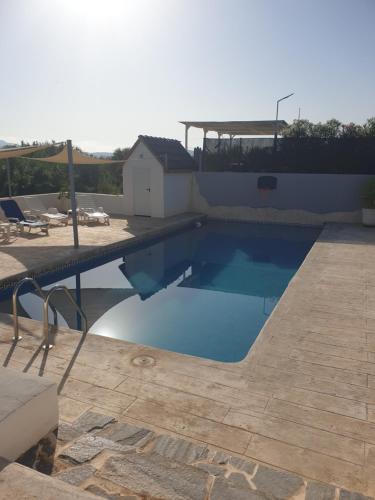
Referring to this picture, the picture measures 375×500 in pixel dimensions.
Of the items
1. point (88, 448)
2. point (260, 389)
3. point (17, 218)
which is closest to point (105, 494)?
point (88, 448)

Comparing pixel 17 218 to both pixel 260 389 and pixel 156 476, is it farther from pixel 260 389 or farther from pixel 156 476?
pixel 156 476

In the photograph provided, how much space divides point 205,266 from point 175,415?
7.93m

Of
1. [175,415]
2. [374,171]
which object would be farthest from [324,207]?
[175,415]

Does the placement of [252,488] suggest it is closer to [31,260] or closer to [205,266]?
[31,260]

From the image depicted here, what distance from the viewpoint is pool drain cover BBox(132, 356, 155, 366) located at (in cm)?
452

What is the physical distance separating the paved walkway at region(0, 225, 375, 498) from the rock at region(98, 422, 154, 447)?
21 centimetres

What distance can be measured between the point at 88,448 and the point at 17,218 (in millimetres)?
11217

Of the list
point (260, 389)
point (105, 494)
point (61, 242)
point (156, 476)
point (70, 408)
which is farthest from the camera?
point (61, 242)

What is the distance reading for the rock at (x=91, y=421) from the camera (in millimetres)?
3258

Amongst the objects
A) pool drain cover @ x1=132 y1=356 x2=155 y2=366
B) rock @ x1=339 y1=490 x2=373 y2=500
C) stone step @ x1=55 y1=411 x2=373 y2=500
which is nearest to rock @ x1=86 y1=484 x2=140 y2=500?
stone step @ x1=55 y1=411 x2=373 y2=500

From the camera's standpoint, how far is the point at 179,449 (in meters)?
3.02

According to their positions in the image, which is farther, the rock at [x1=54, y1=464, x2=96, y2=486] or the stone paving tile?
the stone paving tile

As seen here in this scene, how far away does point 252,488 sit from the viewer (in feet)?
8.49

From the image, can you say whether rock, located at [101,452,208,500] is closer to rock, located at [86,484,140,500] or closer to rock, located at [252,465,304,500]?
rock, located at [86,484,140,500]
